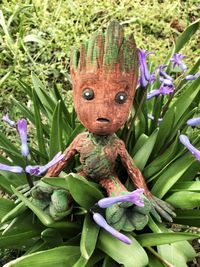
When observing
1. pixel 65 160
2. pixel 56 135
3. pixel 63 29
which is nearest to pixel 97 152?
pixel 65 160

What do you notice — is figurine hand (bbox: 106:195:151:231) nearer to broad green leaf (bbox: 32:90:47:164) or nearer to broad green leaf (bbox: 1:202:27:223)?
broad green leaf (bbox: 1:202:27:223)

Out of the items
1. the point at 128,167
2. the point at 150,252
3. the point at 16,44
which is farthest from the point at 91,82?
the point at 16,44

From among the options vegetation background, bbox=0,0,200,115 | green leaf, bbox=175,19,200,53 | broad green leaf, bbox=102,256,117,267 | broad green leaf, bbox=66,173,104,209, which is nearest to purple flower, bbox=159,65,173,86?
green leaf, bbox=175,19,200,53

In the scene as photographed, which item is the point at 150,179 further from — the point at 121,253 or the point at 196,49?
the point at 196,49

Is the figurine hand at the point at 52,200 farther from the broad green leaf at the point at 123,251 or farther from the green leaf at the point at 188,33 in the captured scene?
the green leaf at the point at 188,33

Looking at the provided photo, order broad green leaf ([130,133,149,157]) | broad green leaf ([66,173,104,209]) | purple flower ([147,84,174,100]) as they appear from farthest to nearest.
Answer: broad green leaf ([130,133,149,157]), purple flower ([147,84,174,100]), broad green leaf ([66,173,104,209])

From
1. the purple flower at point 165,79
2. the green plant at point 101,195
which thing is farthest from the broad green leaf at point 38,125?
the purple flower at point 165,79

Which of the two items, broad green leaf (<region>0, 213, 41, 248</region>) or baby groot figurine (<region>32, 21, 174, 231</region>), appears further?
broad green leaf (<region>0, 213, 41, 248</region>)
